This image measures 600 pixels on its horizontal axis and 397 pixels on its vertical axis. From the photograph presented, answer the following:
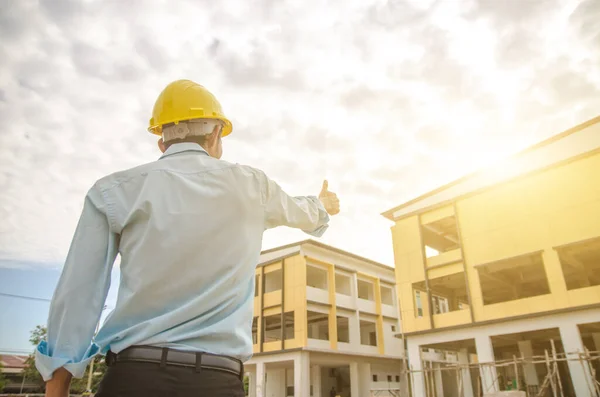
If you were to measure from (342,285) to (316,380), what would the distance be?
5.95 meters

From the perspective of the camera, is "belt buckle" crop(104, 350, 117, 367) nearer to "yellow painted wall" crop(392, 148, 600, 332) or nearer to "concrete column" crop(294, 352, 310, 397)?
"yellow painted wall" crop(392, 148, 600, 332)

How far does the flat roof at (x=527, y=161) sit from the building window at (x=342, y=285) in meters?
9.20

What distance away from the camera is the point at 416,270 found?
731 inches

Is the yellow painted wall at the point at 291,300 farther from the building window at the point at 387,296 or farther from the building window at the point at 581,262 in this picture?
the building window at the point at 581,262

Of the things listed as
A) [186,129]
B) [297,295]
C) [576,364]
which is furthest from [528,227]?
[186,129]

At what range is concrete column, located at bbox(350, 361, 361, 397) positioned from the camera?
25562 millimetres

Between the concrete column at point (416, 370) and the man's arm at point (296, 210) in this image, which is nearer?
the man's arm at point (296, 210)

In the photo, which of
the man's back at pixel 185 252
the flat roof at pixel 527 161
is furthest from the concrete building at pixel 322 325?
the man's back at pixel 185 252

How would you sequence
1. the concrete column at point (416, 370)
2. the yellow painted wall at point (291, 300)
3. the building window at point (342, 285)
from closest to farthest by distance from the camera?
the concrete column at point (416, 370) → the yellow painted wall at point (291, 300) → the building window at point (342, 285)

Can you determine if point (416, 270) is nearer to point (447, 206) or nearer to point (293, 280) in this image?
point (447, 206)

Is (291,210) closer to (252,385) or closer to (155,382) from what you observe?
(155,382)

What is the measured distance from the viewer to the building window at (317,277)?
26.6 meters

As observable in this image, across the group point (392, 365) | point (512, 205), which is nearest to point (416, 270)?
point (512, 205)

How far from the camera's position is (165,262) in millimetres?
1149
